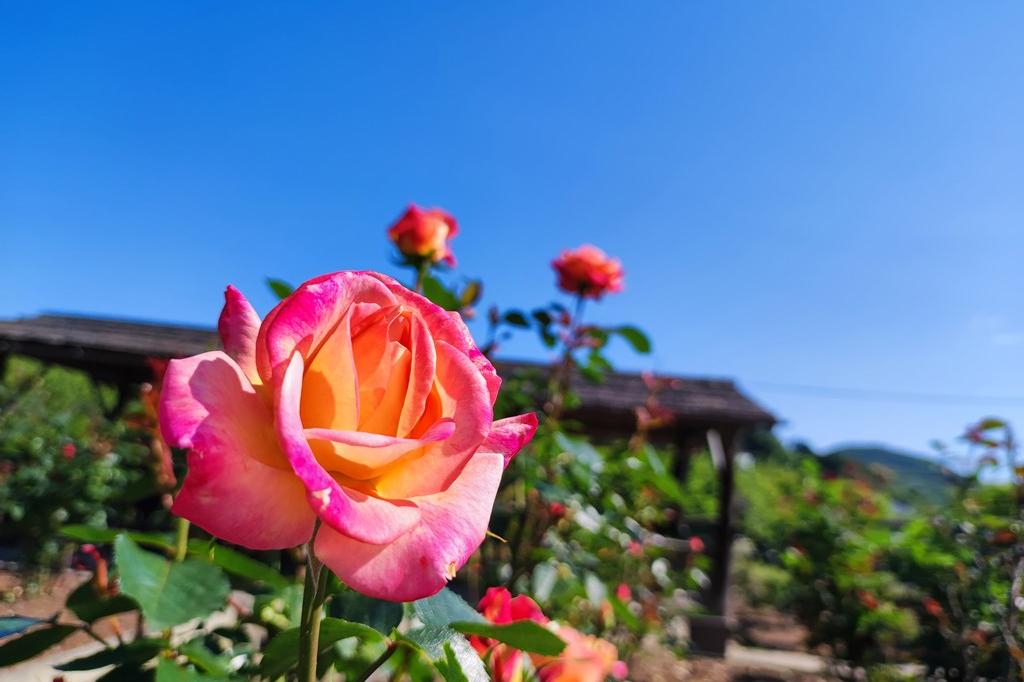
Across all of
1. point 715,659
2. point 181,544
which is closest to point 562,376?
point 181,544

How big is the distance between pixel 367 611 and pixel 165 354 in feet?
21.5

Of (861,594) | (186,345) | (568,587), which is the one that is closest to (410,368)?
(568,587)

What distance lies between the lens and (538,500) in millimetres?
1616

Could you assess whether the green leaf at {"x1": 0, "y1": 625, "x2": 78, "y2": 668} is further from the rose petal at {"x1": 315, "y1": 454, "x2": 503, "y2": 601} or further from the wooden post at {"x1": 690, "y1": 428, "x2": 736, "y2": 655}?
the wooden post at {"x1": 690, "y1": 428, "x2": 736, "y2": 655}

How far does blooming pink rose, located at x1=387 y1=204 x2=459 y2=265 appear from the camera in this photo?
120 cm

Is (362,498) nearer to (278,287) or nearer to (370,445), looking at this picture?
(370,445)

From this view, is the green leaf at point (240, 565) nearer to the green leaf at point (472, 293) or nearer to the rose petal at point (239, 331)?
the rose petal at point (239, 331)

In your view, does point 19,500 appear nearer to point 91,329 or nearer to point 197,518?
point 91,329

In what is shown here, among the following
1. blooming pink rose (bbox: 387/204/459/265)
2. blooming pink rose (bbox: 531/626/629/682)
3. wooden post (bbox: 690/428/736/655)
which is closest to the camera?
blooming pink rose (bbox: 531/626/629/682)

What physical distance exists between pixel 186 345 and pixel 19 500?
3331 millimetres

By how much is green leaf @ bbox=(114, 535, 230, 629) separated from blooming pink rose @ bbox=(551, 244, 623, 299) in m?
1.31

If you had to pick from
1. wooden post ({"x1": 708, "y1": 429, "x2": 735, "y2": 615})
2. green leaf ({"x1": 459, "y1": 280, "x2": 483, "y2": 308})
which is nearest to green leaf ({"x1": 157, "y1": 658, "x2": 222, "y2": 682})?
green leaf ({"x1": 459, "y1": 280, "x2": 483, "y2": 308})

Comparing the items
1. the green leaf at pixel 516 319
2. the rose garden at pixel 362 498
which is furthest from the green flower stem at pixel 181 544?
the green leaf at pixel 516 319

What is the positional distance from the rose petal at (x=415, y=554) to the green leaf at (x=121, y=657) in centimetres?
36
